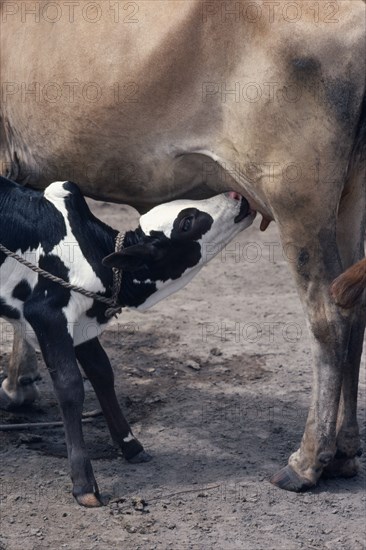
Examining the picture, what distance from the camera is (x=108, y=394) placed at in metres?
5.43

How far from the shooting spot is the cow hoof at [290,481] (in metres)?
5.25

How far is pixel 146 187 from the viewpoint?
5566 millimetres

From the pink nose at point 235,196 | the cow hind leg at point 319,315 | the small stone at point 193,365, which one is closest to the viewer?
the cow hind leg at point 319,315

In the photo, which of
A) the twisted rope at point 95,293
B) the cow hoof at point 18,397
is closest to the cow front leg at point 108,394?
the twisted rope at point 95,293

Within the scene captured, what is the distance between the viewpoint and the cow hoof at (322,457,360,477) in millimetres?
5410

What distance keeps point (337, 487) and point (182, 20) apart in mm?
2322

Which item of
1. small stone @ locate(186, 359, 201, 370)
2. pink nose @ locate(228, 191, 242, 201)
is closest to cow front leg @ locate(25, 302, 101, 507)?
pink nose @ locate(228, 191, 242, 201)

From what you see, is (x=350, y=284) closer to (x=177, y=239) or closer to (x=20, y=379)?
(x=177, y=239)

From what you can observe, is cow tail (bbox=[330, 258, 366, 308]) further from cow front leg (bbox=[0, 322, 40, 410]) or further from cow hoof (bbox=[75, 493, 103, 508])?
cow front leg (bbox=[0, 322, 40, 410])

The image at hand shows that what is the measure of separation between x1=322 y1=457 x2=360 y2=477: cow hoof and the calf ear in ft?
4.38

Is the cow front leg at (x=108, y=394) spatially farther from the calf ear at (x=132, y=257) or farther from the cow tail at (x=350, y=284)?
the cow tail at (x=350, y=284)

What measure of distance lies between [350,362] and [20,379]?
1.84 m

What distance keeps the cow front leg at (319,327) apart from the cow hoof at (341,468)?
0.14 meters

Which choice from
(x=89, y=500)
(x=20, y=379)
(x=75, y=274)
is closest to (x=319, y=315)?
(x=75, y=274)
